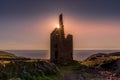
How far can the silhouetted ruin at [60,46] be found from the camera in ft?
311

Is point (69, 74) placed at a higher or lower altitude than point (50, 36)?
lower

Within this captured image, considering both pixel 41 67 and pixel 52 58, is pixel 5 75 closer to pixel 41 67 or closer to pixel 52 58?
pixel 41 67

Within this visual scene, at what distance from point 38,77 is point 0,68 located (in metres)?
7.03

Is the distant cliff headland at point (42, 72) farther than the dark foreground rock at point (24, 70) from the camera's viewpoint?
Yes

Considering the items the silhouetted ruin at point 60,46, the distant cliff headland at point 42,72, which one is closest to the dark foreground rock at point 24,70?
the distant cliff headland at point 42,72

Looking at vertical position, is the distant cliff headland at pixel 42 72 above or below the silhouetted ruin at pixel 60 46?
below

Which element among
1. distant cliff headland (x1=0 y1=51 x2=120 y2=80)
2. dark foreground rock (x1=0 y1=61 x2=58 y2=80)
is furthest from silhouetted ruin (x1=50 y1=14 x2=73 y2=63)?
dark foreground rock (x1=0 y1=61 x2=58 y2=80)

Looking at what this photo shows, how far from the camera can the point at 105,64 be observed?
95.0 m

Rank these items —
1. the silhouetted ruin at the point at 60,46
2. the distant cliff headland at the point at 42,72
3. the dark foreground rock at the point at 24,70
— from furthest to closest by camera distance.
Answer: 1. the silhouetted ruin at the point at 60,46
2. the distant cliff headland at the point at 42,72
3. the dark foreground rock at the point at 24,70

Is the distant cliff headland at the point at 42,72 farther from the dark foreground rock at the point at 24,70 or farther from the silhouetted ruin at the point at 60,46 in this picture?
the silhouetted ruin at the point at 60,46

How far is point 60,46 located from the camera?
9475 cm

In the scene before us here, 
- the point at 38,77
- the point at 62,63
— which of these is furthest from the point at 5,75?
the point at 62,63

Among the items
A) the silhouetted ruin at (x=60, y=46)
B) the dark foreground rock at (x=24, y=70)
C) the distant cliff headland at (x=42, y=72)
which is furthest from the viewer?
the silhouetted ruin at (x=60, y=46)

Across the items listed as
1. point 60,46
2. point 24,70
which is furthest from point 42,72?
point 60,46
